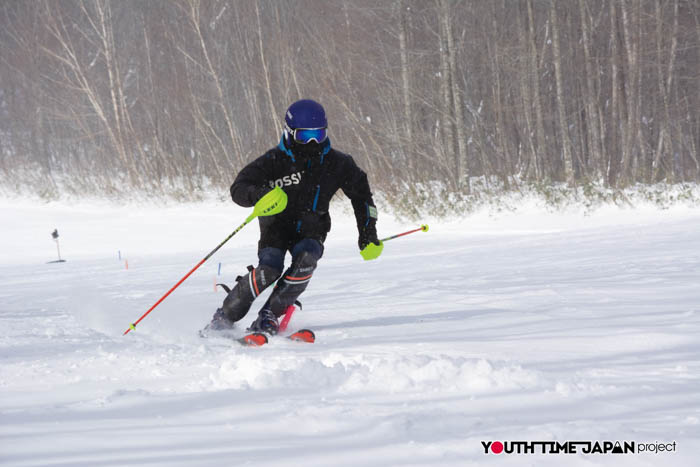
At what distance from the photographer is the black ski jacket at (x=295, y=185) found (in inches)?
184

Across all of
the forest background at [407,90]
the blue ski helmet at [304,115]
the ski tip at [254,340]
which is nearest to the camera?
the ski tip at [254,340]

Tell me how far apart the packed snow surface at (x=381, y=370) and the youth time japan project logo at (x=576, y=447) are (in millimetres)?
29

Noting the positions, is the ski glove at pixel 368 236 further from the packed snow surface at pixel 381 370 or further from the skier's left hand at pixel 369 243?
the packed snow surface at pixel 381 370

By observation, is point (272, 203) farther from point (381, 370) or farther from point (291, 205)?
point (381, 370)

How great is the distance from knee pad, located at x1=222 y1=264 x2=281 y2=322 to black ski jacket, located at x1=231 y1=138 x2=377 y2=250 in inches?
10.0

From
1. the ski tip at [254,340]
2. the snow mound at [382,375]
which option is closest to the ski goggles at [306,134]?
the ski tip at [254,340]

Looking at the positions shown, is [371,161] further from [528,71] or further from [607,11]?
[607,11]

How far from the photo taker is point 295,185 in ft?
15.4

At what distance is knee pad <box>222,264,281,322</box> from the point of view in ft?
15.1

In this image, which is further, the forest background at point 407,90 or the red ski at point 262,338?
the forest background at point 407,90

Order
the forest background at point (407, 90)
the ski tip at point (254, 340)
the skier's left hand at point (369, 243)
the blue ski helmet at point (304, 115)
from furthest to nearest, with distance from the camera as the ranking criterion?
the forest background at point (407, 90)
the skier's left hand at point (369, 243)
the blue ski helmet at point (304, 115)
the ski tip at point (254, 340)

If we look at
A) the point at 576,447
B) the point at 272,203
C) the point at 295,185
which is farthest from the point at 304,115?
the point at 576,447

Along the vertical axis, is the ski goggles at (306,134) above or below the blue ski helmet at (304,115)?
below

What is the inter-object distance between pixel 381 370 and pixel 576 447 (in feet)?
3.81
